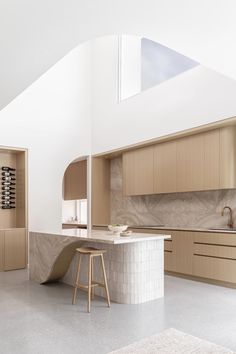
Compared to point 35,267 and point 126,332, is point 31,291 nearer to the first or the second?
point 35,267

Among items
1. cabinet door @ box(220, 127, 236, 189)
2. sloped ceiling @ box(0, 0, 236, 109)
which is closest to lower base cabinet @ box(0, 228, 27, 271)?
cabinet door @ box(220, 127, 236, 189)

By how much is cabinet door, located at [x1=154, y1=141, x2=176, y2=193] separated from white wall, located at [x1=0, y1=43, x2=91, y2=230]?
87.4 inches

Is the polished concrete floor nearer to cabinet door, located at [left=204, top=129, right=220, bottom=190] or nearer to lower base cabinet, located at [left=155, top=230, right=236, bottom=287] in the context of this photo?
lower base cabinet, located at [left=155, top=230, right=236, bottom=287]

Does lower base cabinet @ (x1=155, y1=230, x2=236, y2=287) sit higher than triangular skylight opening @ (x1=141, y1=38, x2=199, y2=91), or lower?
lower

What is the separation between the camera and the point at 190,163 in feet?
18.8

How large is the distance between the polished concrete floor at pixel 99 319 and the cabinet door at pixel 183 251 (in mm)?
626

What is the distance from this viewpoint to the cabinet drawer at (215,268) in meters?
4.80

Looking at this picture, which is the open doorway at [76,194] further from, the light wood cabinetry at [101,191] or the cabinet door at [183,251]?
the cabinet door at [183,251]

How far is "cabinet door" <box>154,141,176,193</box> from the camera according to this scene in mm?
6094

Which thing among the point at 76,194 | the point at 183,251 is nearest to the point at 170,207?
the point at 183,251

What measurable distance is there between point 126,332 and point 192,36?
270 centimetres

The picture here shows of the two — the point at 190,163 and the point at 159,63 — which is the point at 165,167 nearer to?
the point at 190,163

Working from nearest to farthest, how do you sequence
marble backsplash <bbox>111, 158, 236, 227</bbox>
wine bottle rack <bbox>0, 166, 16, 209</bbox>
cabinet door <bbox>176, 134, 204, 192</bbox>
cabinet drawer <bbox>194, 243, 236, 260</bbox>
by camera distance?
cabinet drawer <bbox>194, 243, 236, 260</bbox>
cabinet door <bbox>176, 134, 204, 192</bbox>
marble backsplash <bbox>111, 158, 236, 227</bbox>
wine bottle rack <bbox>0, 166, 16, 209</bbox>

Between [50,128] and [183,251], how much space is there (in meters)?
3.97
